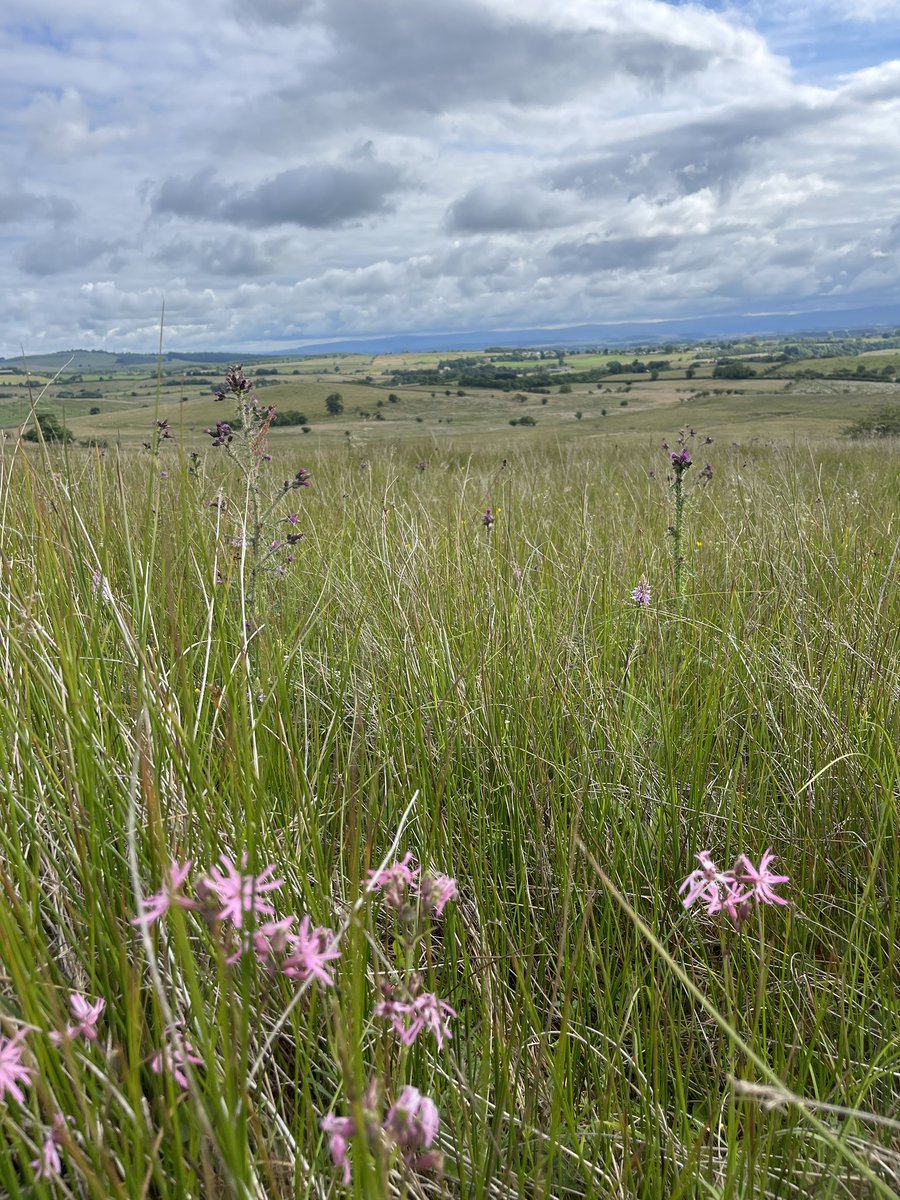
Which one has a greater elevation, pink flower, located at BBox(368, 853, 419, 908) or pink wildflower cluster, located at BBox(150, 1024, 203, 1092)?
pink flower, located at BBox(368, 853, 419, 908)

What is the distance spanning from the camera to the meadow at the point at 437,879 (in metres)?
0.95

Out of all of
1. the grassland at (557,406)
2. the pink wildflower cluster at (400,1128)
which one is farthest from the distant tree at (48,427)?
the grassland at (557,406)

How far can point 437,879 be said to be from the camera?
1.06 metres

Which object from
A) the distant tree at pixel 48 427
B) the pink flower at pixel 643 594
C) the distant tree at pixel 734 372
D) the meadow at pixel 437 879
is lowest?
the meadow at pixel 437 879

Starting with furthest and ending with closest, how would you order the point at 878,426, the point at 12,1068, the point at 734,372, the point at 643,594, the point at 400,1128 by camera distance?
1. the point at 734,372
2. the point at 878,426
3. the point at 643,594
4. the point at 12,1068
5. the point at 400,1128

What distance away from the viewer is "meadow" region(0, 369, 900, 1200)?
950 millimetres

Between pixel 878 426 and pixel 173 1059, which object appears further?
pixel 878 426

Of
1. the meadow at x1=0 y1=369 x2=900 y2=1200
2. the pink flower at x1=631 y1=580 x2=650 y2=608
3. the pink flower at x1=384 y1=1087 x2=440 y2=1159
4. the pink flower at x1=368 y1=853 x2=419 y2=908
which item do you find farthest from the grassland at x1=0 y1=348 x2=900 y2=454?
the pink flower at x1=384 y1=1087 x2=440 y2=1159

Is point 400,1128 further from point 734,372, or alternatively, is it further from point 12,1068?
point 734,372

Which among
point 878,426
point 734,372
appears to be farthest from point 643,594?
point 734,372

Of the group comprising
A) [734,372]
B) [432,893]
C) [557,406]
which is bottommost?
[432,893]

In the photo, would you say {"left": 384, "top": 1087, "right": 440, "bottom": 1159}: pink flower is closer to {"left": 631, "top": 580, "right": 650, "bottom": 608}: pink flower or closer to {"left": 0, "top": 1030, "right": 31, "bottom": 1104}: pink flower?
{"left": 0, "top": 1030, "right": 31, "bottom": 1104}: pink flower

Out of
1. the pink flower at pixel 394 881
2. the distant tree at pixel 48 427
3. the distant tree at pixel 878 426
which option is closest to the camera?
the pink flower at pixel 394 881

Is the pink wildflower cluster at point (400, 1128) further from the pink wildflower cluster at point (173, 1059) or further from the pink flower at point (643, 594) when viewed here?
the pink flower at point (643, 594)
